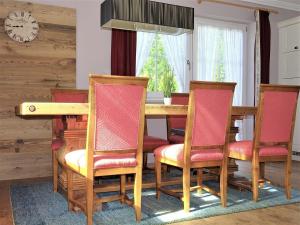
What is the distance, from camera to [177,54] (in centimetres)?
540

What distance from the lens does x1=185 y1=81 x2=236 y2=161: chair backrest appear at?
2.69m

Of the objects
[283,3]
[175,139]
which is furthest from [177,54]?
[283,3]

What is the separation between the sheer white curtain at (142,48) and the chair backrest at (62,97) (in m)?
1.47

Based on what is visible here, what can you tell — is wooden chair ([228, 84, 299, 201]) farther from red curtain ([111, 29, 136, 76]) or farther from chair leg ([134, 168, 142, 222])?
red curtain ([111, 29, 136, 76])

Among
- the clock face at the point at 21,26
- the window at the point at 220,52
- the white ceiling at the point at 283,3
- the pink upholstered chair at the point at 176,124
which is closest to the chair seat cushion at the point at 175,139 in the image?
the pink upholstered chair at the point at 176,124

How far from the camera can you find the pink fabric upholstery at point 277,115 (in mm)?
3014

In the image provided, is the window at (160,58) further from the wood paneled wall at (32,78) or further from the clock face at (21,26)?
the clock face at (21,26)

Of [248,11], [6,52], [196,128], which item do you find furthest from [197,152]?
[248,11]

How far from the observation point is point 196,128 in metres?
2.73

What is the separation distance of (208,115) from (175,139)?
4.23ft

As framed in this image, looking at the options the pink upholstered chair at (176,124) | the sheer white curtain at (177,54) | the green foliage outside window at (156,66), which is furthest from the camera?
the sheer white curtain at (177,54)

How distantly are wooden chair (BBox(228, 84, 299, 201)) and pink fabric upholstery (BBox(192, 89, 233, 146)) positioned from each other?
0.36 m

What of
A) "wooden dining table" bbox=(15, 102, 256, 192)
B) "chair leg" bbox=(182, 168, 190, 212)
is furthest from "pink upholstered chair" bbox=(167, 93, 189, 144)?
"chair leg" bbox=(182, 168, 190, 212)

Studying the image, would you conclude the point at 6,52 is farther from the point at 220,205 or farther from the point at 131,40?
the point at 220,205
